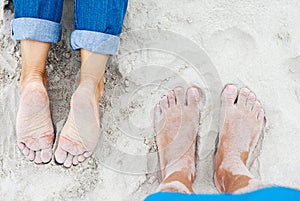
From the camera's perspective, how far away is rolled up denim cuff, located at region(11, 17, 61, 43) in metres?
1.42

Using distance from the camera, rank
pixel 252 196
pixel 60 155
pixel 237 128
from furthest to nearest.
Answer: pixel 237 128
pixel 60 155
pixel 252 196

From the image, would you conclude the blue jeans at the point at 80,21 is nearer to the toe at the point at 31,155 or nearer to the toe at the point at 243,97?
the toe at the point at 31,155

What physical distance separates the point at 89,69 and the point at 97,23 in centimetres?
16

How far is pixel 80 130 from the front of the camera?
59.2 inches

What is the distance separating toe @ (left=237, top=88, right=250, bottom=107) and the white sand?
0.09 ft

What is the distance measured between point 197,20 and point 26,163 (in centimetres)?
78

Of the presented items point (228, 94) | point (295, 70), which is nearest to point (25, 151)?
point (228, 94)

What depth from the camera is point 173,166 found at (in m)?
1.61

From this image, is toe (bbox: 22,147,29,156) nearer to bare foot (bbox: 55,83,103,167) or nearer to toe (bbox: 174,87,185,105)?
bare foot (bbox: 55,83,103,167)

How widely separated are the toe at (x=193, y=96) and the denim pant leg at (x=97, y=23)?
35cm

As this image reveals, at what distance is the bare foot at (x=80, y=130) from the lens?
147 centimetres

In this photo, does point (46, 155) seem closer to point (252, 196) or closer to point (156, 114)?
point (156, 114)

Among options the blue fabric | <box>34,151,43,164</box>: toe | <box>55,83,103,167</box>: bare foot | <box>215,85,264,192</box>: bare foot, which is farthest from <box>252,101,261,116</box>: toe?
<box>34,151,43,164</box>: toe

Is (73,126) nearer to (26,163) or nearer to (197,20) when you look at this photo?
(26,163)
